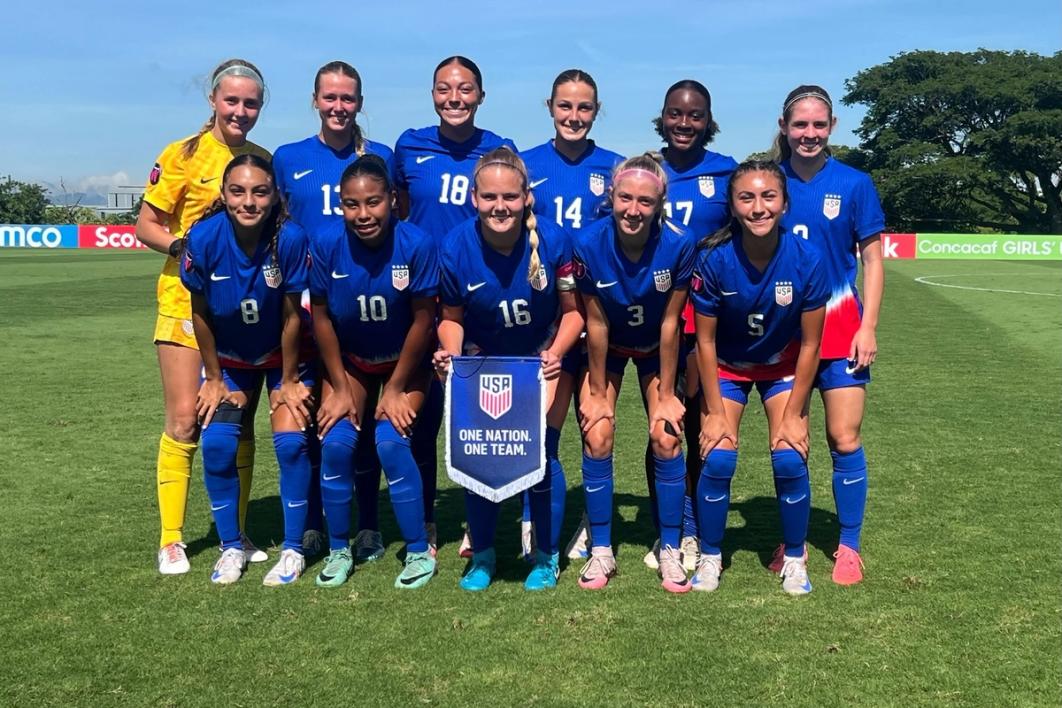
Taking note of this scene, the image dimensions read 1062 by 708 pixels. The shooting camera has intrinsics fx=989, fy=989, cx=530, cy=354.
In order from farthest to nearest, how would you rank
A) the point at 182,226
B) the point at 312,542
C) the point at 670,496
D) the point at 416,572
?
the point at 312,542 < the point at 182,226 < the point at 670,496 < the point at 416,572

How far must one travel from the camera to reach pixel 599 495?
443 cm

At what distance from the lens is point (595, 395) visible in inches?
171

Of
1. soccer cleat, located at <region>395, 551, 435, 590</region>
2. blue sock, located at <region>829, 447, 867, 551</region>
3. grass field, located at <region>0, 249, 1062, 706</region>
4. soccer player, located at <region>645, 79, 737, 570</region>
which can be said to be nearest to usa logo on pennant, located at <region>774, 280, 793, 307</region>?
soccer player, located at <region>645, 79, 737, 570</region>

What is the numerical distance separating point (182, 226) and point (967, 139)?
59848mm

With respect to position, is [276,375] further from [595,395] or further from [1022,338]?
[1022,338]

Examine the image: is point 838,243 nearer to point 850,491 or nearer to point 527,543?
point 850,491

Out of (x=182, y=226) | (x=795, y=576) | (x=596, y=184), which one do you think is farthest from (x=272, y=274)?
(x=795, y=576)

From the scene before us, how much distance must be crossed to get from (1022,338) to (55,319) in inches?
553

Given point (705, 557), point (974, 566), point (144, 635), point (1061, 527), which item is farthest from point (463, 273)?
point (1061, 527)

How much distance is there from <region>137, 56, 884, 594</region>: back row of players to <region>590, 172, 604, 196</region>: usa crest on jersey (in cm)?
1

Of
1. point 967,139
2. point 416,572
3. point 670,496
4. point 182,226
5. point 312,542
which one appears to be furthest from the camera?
point 967,139

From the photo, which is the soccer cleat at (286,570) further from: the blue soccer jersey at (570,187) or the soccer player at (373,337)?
the blue soccer jersey at (570,187)

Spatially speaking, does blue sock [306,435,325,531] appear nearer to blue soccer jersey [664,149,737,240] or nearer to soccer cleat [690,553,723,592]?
soccer cleat [690,553,723,592]

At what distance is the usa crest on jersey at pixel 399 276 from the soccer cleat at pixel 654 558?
1.69 metres
